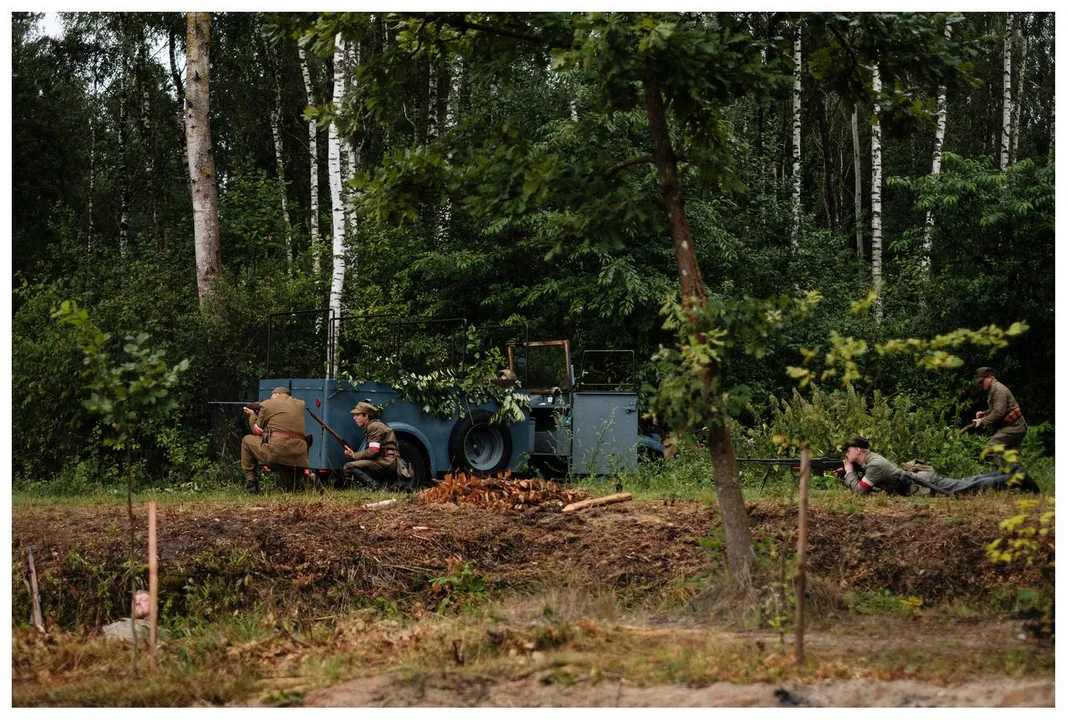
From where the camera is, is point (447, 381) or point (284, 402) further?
point (447, 381)

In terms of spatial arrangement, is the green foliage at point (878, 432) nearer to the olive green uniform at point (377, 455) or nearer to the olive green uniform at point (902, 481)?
the olive green uniform at point (902, 481)

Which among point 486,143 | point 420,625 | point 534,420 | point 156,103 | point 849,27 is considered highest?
point 156,103

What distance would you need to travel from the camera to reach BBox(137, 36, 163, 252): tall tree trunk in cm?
2881

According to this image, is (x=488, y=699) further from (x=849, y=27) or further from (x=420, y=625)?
(x=849, y=27)

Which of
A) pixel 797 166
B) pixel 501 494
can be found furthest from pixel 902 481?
pixel 797 166

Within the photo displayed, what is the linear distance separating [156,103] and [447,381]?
881 inches

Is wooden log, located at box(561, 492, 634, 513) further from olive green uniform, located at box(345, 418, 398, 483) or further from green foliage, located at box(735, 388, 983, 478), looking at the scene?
olive green uniform, located at box(345, 418, 398, 483)

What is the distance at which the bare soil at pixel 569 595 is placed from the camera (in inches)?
250

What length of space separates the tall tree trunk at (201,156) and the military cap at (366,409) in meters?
4.61

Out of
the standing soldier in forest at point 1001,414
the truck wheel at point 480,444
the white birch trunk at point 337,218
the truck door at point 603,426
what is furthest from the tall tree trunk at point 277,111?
the standing soldier in forest at point 1001,414

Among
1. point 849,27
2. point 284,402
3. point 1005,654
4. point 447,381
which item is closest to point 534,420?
point 447,381

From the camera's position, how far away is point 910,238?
2228 centimetres

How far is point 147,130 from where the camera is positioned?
2897 cm

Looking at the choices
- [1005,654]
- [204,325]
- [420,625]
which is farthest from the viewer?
[204,325]
